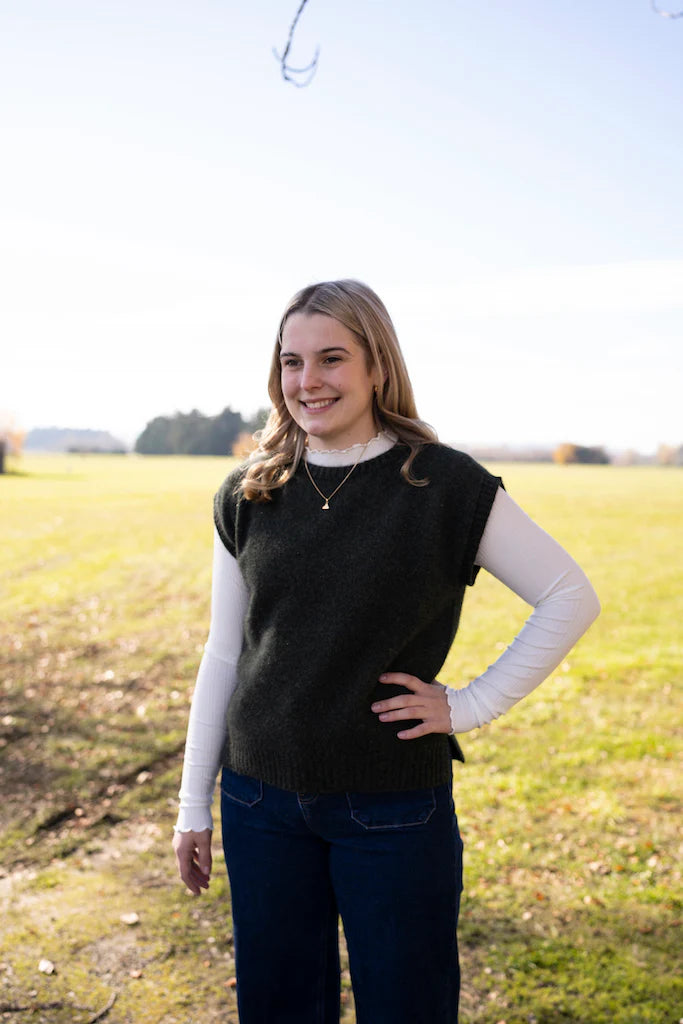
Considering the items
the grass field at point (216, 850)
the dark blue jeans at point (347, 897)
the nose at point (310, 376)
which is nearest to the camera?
the dark blue jeans at point (347, 897)

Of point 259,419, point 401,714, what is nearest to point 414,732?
point 401,714

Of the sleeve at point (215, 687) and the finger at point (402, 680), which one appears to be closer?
the finger at point (402, 680)

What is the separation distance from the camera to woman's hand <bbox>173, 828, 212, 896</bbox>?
2.59 metres

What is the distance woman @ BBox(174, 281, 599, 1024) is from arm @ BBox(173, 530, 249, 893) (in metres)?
0.08

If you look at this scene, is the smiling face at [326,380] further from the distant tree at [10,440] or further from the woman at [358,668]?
the distant tree at [10,440]

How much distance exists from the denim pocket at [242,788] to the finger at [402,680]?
0.45 m

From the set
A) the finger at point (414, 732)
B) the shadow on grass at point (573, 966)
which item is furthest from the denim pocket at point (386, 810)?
the shadow on grass at point (573, 966)

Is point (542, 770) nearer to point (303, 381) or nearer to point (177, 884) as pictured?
point (177, 884)

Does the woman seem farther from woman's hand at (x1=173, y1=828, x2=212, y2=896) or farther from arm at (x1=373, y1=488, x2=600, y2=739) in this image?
woman's hand at (x1=173, y1=828, x2=212, y2=896)

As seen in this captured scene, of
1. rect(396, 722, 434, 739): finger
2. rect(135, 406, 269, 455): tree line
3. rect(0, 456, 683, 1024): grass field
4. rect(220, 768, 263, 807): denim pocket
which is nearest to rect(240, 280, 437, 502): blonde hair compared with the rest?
rect(396, 722, 434, 739): finger

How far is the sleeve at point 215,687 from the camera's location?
8.34 ft

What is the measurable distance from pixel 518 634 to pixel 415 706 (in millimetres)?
321

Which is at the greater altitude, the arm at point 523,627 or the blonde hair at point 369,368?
the blonde hair at point 369,368

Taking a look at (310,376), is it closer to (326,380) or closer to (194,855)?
(326,380)
